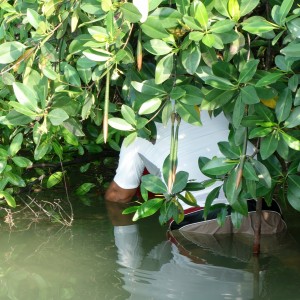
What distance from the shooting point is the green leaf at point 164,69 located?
8.64ft

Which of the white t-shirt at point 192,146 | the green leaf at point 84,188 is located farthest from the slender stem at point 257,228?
the green leaf at point 84,188

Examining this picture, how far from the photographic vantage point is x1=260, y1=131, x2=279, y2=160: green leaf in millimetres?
2598

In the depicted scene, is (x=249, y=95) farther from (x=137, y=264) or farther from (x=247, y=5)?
(x=137, y=264)

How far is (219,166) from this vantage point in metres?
2.72

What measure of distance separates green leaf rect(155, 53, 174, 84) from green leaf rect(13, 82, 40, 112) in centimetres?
48

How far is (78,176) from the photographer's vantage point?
15.6 ft

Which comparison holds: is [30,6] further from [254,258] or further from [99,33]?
[254,258]

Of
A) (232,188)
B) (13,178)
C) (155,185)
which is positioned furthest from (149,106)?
(13,178)

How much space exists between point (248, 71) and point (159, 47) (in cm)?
33

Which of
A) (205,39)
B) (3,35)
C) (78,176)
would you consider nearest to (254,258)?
(205,39)

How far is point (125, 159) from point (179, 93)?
1111mm

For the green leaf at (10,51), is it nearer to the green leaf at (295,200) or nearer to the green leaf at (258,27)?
the green leaf at (258,27)

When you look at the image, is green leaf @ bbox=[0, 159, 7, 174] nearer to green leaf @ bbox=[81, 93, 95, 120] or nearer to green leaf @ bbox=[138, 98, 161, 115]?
green leaf @ bbox=[81, 93, 95, 120]

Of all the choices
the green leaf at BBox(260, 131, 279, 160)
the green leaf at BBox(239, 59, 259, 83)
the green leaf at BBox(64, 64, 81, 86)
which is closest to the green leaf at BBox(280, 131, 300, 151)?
the green leaf at BBox(260, 131, 279, 160)
